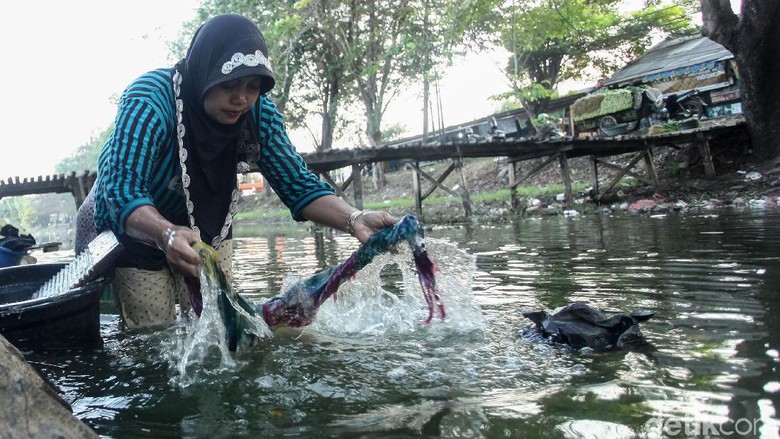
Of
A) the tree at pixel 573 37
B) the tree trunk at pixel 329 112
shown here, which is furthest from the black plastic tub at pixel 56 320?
the tree trunk at pixel 329 112

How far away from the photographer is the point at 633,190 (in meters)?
14.2

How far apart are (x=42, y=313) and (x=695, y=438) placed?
8.32ft

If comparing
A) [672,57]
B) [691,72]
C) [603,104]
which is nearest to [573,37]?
[672,57]

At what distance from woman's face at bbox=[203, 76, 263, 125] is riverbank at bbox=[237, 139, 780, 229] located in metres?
9.64

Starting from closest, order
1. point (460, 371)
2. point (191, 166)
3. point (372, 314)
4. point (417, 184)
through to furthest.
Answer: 1. point (460, 371)
2. point (191, 166)
3. point (372, 314)
4. point (417, 184)

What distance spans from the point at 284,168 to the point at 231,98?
0.60m

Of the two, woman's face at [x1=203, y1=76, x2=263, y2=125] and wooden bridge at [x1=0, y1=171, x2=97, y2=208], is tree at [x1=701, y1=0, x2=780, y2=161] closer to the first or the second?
woman's face at [x1=203, y1=76, x2=263, y2=125]

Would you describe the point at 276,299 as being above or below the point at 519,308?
above

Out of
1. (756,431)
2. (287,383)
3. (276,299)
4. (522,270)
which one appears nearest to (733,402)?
(756,431)

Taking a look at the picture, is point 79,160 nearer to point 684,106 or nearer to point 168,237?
point 684,106

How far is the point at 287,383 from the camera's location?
7.39ft

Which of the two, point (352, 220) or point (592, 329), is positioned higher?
point (352, 220)

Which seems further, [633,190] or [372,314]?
[633,190]

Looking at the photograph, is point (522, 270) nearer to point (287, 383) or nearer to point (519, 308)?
point (519, 308)
